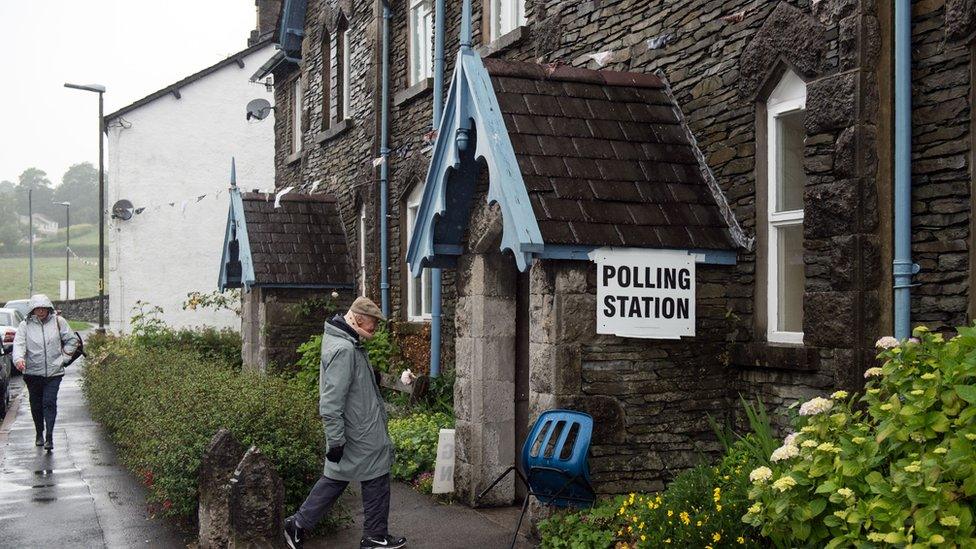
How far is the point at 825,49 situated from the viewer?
22.6 feet

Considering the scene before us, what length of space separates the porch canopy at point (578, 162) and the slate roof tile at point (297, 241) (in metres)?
7.94

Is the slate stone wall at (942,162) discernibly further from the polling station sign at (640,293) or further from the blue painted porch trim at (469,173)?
the blue painted porch trim at (469,173)

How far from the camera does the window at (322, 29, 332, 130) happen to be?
60.3ft

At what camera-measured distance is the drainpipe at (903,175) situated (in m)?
6.32

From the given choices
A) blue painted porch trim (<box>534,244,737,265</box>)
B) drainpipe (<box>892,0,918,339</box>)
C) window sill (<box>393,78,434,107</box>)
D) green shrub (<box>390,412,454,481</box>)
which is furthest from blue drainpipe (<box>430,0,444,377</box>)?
drainpipe (<box>892,0,918,339</box>)

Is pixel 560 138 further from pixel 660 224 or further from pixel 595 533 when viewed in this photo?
pixel 595 533

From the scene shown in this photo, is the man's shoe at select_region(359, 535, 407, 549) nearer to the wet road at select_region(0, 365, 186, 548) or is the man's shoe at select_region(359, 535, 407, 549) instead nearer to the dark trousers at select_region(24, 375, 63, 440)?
the wet road at select_region(0, 365, 186, 548)

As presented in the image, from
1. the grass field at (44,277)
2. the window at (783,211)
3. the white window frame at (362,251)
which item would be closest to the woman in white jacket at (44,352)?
the white window frame at (362,251)

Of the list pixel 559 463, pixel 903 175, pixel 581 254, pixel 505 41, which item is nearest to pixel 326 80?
pixel 505 41

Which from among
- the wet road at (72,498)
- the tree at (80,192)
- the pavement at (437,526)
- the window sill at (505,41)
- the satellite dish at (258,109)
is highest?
the tree at (80,192)

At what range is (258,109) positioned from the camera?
1003 inches

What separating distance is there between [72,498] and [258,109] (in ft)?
56.5

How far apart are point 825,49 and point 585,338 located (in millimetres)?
2571

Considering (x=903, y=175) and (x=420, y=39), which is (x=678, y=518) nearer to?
(x=903, y=175)
